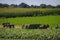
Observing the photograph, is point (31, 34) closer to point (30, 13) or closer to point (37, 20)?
point (37, 20)

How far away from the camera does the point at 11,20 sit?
3.34 meters

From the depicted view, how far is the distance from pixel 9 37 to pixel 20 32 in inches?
7.6

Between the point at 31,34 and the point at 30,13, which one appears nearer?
the point at 31,34

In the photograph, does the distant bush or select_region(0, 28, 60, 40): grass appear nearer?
select_region(0, 28, 60, 40): grass

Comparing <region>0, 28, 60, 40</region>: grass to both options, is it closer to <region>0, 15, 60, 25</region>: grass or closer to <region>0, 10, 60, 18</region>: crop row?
<region>0, 15, 60, 25</region>: grass

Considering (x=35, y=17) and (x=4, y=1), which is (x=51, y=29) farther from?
(x=4, y=1)

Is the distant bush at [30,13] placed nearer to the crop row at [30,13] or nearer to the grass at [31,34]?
the crop row at [30,13]

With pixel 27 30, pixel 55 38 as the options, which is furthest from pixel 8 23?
pixel 55 38

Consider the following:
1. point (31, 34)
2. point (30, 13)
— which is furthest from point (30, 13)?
point (31, 34)

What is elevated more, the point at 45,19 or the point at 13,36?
the point at 45,19

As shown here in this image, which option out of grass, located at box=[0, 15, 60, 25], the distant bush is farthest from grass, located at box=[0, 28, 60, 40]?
the distant bush

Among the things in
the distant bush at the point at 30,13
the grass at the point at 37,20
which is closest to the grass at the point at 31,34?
the grass at the point at 37,20

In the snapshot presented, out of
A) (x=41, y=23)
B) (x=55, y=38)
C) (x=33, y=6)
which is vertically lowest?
(x=55, y=38)

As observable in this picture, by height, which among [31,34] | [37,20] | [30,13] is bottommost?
[31,34]
